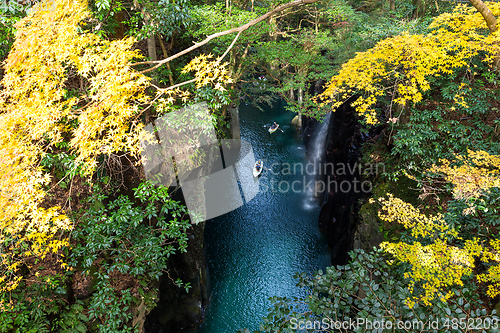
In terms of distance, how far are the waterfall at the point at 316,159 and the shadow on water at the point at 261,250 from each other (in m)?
0.14

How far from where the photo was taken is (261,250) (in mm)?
12164

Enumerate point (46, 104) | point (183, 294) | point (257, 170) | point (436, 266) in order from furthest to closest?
point (257, 170) → point (183, 294) → point (436, 266) → point (46, 104)

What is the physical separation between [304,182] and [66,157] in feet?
45.2

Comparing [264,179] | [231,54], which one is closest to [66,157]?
[231,54]

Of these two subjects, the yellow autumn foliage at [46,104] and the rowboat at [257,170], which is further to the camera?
the rowboat at [257,170]

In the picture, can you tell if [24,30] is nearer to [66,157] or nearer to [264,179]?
[66,157]

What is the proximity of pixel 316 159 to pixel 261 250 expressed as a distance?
8.69 meters

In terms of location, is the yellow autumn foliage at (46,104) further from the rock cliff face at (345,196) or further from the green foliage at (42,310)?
the rock cliff face at (345,196)

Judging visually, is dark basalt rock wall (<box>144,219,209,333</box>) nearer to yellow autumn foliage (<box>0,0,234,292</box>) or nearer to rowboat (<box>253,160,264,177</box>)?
yellow autumn foliage (<box>0,0,234,292</box>)

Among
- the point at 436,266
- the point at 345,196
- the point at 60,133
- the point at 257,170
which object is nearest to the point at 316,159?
the point at 257,170

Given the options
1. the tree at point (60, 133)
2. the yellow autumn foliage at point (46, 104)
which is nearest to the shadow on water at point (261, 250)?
the tree at point (60, 133)

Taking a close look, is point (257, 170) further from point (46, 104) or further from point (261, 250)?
point (46, 104)

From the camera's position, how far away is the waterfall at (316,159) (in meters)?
15.3

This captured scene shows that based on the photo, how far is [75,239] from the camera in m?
6.31
